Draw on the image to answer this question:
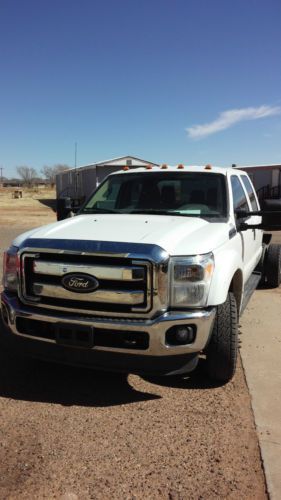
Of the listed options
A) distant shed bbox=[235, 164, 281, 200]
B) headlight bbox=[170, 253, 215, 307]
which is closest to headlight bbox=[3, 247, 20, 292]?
headlight bbox=[170, 253, 215, 307]

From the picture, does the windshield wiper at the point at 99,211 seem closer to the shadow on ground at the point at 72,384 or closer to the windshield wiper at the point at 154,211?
the windshield wiper at the point at 154,211

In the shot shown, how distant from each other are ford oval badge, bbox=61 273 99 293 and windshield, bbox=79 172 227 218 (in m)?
1.45

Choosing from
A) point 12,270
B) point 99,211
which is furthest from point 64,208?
point 12,270

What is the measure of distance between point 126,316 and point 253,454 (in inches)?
48.8

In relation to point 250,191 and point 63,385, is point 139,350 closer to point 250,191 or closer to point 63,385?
point 63,385

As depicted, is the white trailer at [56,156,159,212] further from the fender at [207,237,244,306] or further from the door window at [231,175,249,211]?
the fender at [207,237,244,306]

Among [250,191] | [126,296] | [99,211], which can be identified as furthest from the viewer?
[250,191]

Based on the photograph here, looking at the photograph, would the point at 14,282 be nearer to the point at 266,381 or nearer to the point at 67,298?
the point at 67,298

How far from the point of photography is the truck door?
5031 millimetres

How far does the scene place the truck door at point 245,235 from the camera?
503 cm

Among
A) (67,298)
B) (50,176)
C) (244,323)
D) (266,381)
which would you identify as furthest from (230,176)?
(50,176)

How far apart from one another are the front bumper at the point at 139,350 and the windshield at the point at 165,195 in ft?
4.90

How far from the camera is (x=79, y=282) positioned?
341cm

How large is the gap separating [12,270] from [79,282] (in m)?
0.67
